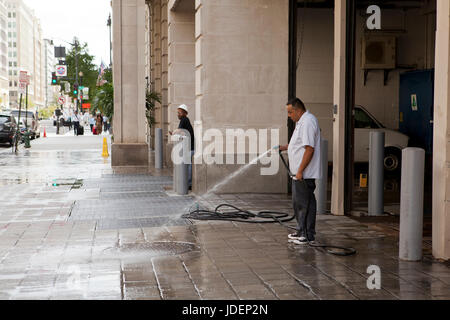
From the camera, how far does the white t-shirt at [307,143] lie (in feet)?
25.5

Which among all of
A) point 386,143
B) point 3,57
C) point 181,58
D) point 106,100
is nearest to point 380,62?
point 386,143

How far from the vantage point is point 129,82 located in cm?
2167

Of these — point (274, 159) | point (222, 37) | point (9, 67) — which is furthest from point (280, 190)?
point (9, 67)

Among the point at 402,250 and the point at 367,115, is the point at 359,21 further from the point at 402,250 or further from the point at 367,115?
the point at 402,250

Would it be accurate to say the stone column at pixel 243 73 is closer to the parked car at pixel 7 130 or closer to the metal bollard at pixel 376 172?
the metal bollard at pixel 376 172

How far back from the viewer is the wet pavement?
19.4ft

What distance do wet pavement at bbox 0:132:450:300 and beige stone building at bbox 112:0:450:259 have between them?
1022 mm

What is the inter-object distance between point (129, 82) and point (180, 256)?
15012 mm

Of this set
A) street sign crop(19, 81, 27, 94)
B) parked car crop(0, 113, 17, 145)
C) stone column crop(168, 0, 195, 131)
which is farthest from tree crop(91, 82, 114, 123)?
parked car crop(0, 113, 17, 145)

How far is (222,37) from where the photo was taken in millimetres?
13641

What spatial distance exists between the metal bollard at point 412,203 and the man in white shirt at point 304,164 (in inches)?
45.2

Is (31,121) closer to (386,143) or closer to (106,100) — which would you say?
(106,100)

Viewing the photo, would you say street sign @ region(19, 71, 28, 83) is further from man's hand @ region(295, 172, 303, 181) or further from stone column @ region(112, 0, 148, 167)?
man's hand @ region(295, 172, 303, 181)

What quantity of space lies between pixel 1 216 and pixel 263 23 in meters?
6.74
